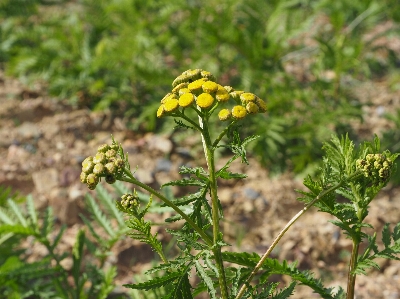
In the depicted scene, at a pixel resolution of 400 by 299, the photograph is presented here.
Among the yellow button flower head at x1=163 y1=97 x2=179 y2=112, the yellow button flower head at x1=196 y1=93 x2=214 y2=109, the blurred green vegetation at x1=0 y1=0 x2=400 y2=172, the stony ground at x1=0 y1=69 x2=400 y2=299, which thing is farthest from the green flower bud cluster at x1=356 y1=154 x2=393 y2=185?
the blurred green vegetation at x1=0 y1=0 x2=400 y2=172

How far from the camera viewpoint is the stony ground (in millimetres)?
3465

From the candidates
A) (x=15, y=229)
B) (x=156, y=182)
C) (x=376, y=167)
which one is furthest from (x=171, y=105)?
(x=156, y=182)

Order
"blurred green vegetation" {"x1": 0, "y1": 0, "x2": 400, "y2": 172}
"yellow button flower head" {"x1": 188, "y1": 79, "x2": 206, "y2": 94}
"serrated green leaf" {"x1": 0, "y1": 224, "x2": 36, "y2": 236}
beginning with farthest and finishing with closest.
→ "blurred green vegetation" {"x1": 0, "y1": 0, "x2": 400, "y2": 172}
"serrated green leaf" {"x1": 0, "y1": 224, "x2": 36, "y2": 236}
"yellow button flower head" {"x1": 188, "y1": 79, "x2": 206, "y2": 94}

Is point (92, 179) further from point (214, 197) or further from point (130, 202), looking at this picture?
point (214, 197)

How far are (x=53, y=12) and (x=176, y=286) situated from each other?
5379 millimetres

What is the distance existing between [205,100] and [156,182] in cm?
253

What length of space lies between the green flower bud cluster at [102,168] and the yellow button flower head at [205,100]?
1.02 feet

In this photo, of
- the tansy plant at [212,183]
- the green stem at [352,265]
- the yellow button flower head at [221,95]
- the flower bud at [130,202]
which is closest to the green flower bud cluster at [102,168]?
the tansy plant at [212,183]

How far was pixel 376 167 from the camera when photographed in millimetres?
1652

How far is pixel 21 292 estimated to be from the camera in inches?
110

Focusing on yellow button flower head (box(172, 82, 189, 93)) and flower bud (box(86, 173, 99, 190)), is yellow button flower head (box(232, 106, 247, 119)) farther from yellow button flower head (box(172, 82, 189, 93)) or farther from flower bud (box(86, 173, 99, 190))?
flower bud (box(86, 173, 99, 190))

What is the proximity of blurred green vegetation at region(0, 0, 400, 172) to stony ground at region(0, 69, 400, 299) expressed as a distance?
0.19 m

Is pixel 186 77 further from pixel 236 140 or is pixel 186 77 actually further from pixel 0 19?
pixel 0 19

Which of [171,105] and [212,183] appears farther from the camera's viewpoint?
[212,183]
